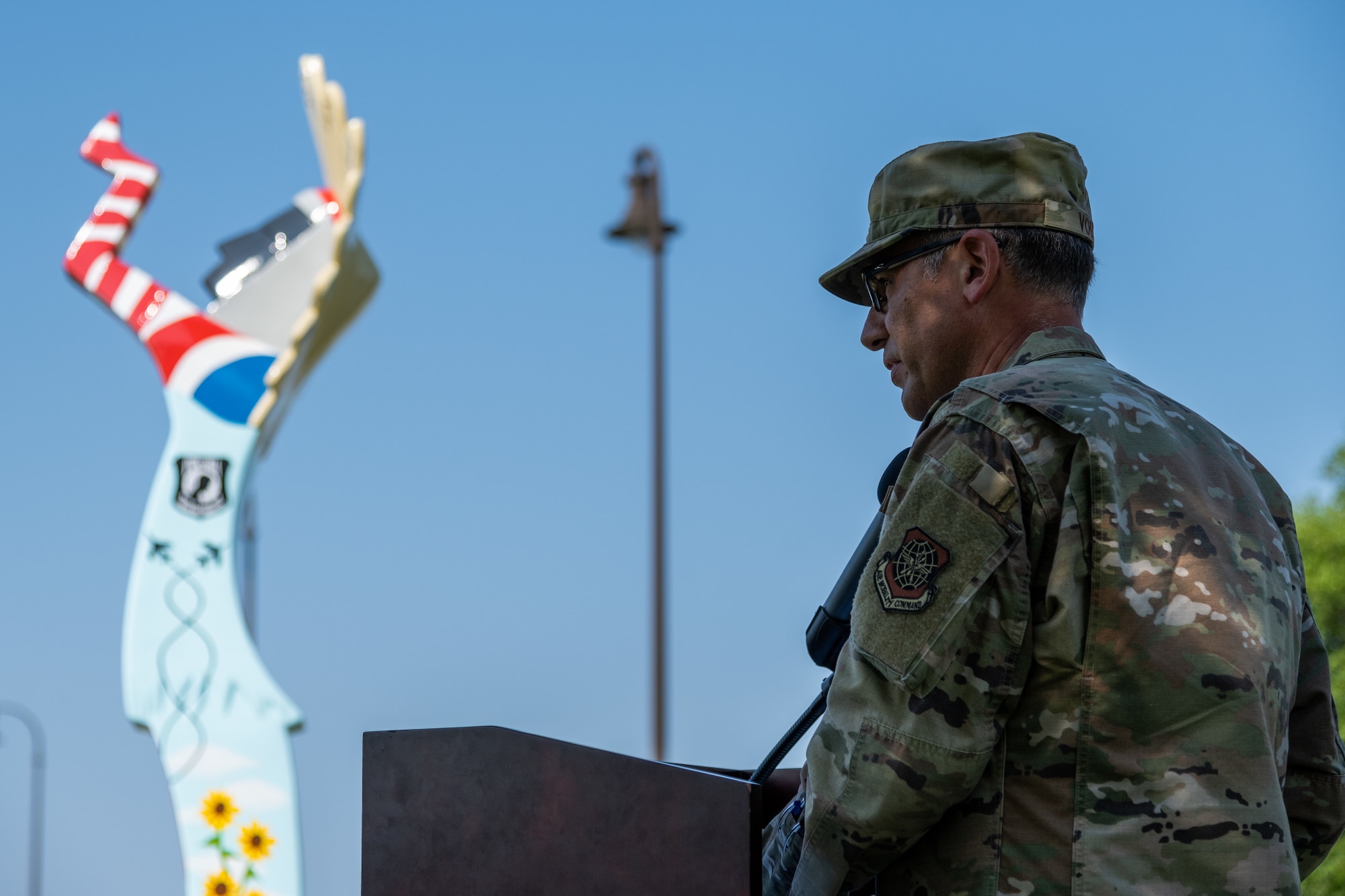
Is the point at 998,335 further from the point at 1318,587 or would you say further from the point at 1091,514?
the point at 1318,587

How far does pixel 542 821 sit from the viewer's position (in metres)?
1.75

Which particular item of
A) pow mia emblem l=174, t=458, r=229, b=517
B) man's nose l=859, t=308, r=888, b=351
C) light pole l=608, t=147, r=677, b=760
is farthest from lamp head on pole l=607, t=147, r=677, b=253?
man's nose l=859, t=308, r=888, b=351

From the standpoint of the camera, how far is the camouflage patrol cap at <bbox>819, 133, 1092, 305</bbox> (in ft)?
6.74

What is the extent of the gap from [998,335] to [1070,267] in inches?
5.7

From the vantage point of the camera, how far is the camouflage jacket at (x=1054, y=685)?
166 centimetres

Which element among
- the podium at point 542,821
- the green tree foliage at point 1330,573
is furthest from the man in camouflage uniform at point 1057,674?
the green tree foliage at point 1330,573

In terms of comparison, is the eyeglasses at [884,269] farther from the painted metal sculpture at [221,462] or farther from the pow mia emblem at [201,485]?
the pow mia emblem at [201,485]

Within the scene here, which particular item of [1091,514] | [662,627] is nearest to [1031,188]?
[1091,514]

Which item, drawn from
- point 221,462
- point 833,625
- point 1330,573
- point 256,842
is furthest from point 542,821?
point 1330,573

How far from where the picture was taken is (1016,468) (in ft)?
5.76

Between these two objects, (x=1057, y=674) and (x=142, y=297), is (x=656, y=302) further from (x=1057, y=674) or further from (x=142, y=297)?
(x=1057, y=674)

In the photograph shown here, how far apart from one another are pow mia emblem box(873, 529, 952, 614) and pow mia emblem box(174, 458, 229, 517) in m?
11.9

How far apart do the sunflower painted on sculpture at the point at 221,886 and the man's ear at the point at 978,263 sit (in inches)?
441

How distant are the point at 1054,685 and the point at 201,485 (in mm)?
12035
